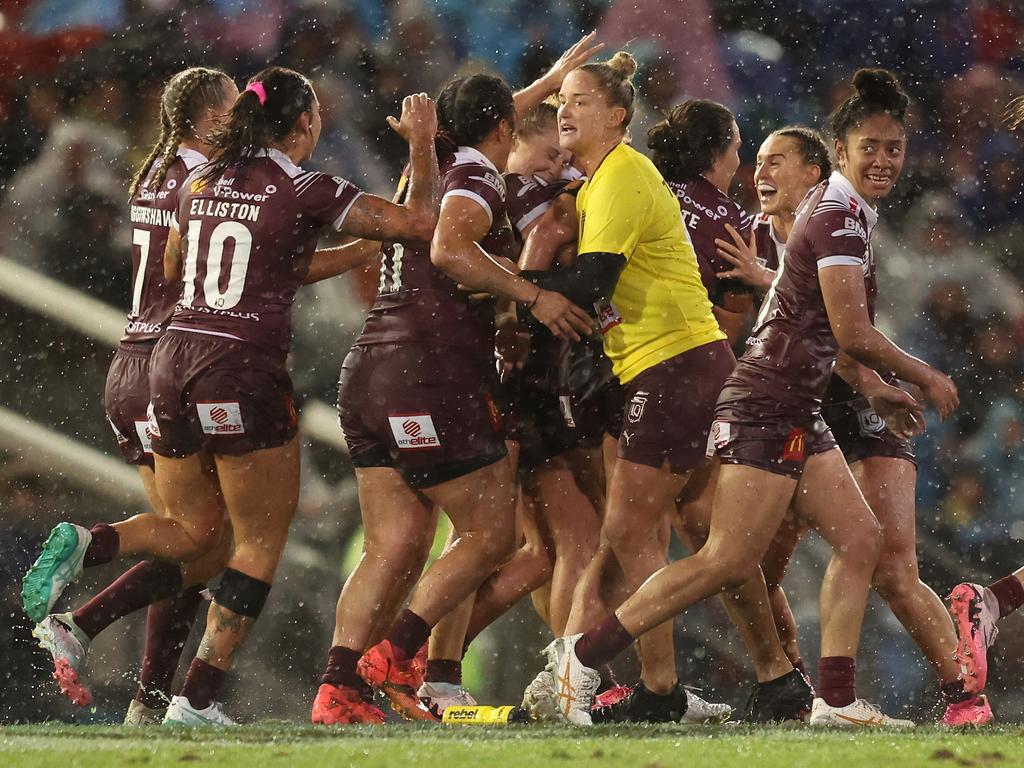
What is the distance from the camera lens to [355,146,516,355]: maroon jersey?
5008 millimetres

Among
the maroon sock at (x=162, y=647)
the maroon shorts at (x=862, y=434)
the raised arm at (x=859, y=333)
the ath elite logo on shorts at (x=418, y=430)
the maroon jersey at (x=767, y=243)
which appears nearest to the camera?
the raised arm at (x=859, y=333)

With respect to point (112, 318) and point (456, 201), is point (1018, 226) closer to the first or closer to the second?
point (456, 201)

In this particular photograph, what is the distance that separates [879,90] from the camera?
493cm

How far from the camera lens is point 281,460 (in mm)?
4980

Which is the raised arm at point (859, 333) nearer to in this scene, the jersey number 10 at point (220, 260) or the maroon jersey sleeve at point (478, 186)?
the maroon jersey sleeve at point (478, 186)

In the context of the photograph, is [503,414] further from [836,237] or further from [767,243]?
[836,237]

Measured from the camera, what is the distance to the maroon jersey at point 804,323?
465 cm

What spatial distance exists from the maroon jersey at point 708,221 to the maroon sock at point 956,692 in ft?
5.10

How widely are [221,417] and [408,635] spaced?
0.90 metres

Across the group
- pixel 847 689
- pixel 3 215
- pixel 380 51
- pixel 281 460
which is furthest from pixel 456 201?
pixel 3 215

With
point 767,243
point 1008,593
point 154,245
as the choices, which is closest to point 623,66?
point 767,243

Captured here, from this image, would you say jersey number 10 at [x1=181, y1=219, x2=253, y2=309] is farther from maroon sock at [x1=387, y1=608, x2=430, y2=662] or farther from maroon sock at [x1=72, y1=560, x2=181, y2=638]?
maroon sock at [x1=387, y1=608, x2=430, y2=662]

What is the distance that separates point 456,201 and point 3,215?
3192mm

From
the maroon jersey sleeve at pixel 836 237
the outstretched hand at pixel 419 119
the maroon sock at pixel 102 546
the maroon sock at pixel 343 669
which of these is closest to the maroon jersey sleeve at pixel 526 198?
the outstretched hand at pixel 419 119
